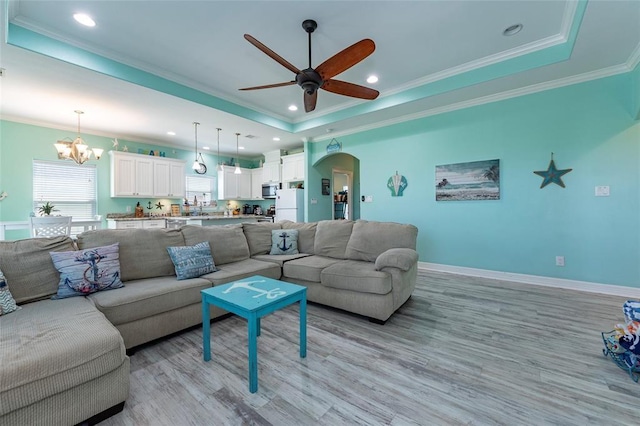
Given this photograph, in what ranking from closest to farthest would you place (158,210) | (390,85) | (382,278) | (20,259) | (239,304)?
(239,304) → (20,259) → (382,278) → (390,85) → (158,210)

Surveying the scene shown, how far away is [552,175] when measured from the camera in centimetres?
354

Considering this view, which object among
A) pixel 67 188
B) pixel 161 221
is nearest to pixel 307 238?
pixel 161 221

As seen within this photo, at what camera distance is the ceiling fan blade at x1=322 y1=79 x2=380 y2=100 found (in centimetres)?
273

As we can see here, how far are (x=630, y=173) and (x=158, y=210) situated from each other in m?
8.40

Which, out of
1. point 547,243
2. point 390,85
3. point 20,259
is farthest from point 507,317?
point 20,259

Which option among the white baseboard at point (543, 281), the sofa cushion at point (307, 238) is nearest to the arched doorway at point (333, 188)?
the sofa cushion at point (307, 238)

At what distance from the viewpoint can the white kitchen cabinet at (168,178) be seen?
19.8 ft

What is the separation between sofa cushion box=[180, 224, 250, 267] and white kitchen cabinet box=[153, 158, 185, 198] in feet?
12.4

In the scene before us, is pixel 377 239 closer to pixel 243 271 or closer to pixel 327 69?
pixel 243 271

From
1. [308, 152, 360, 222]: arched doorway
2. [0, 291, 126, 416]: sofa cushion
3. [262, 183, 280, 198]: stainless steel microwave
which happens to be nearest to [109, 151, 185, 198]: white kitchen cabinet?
[262, 183, 280, 198]: stainless steel microwave

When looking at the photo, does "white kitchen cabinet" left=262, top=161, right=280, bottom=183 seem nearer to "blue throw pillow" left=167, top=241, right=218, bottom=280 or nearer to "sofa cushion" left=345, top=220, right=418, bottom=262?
"sofa cushion" left=345, top=220, right=418, bottom=262

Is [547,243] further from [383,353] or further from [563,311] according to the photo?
[383,353]

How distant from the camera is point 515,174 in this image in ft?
12.5

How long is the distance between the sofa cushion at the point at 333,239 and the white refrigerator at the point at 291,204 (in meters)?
2.65
